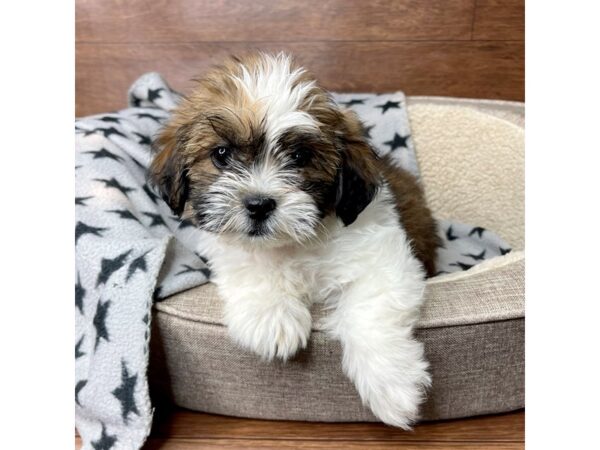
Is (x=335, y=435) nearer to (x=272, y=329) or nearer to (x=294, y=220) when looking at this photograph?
(x=272, y=329)

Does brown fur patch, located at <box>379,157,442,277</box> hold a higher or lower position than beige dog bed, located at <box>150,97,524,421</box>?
higher

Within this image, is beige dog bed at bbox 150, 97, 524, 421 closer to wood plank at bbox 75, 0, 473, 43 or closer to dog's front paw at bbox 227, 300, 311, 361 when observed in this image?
dog's front paw at bbox 227, 300, 311, 361

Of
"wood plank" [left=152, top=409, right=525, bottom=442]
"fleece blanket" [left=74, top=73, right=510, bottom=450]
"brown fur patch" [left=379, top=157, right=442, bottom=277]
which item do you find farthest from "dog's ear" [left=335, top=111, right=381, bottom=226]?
"wood plank" [left=152, top=409, right=525, bottom=442]

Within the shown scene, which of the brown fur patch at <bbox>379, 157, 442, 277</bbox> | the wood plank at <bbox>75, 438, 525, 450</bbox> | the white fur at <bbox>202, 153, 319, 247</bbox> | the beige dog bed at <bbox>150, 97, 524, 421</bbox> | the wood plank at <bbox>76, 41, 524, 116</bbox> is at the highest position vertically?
the wood plank at <bbox>76, 41, 524, 116</bbox>

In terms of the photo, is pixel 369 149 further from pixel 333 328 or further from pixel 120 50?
pixel 120 50

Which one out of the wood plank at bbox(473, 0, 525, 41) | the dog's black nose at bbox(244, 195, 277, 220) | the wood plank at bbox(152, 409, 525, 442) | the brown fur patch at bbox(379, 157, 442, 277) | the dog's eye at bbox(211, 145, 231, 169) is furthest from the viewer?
the wood plank at bbox(473, 0, 525, 41)

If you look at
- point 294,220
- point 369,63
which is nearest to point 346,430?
point 294,220

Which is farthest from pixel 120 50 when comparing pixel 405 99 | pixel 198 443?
pixel 198 443
